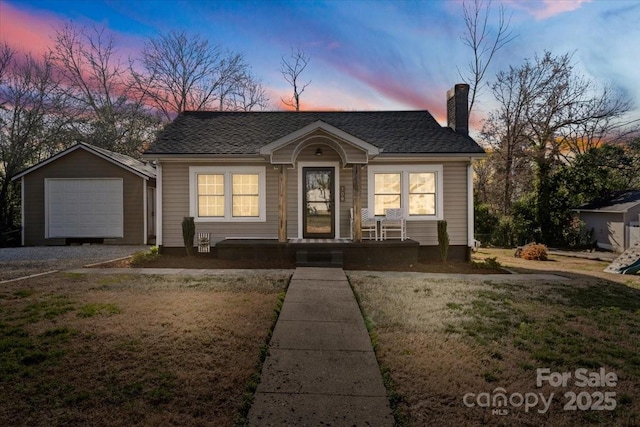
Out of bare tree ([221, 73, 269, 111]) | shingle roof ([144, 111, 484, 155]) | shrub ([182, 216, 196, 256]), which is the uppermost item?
bare tree ([221, 73, 269, 111])

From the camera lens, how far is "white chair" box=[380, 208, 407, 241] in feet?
36.1

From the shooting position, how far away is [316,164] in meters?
11.3

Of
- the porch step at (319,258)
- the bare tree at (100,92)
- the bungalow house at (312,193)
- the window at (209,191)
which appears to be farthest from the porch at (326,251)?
the bare tree at (100,92)

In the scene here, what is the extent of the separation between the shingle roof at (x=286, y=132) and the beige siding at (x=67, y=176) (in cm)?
444

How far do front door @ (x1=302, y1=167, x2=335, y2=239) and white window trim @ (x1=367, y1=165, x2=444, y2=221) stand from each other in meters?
1.21

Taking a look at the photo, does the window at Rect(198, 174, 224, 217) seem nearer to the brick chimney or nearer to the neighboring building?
the brick chimney

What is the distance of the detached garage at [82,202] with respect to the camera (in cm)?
1527

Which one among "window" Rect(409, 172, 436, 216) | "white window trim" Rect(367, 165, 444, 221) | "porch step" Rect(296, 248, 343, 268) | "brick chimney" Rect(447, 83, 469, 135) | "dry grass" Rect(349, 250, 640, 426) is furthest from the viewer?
"brick chimney" Rect(447, 83, 469, 135)

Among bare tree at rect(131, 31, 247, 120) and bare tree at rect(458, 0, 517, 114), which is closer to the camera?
bare tree at rect(458, 0, 517, 114)

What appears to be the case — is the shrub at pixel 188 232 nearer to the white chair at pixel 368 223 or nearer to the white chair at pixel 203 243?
the white chair at pixel 203 243

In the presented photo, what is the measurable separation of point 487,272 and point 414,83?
10298 millimetres

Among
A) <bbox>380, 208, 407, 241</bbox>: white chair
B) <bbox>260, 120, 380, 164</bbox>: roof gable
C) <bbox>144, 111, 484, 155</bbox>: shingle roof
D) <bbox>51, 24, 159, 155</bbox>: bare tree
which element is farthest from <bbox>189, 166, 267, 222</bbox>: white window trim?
<bbox>51, 24, 159, 155</bbox>: bare tree

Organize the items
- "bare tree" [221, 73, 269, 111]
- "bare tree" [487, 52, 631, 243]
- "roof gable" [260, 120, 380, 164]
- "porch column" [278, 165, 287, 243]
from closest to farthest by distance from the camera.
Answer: "roof gable" [260, 120, 380, 164]
"porch column" [278, 165, 287, 243]
"bare tree" [487, 52, 631, 243]
"bare tree" [221, 73, 269, 111]

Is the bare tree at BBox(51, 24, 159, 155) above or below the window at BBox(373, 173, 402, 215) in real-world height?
above
